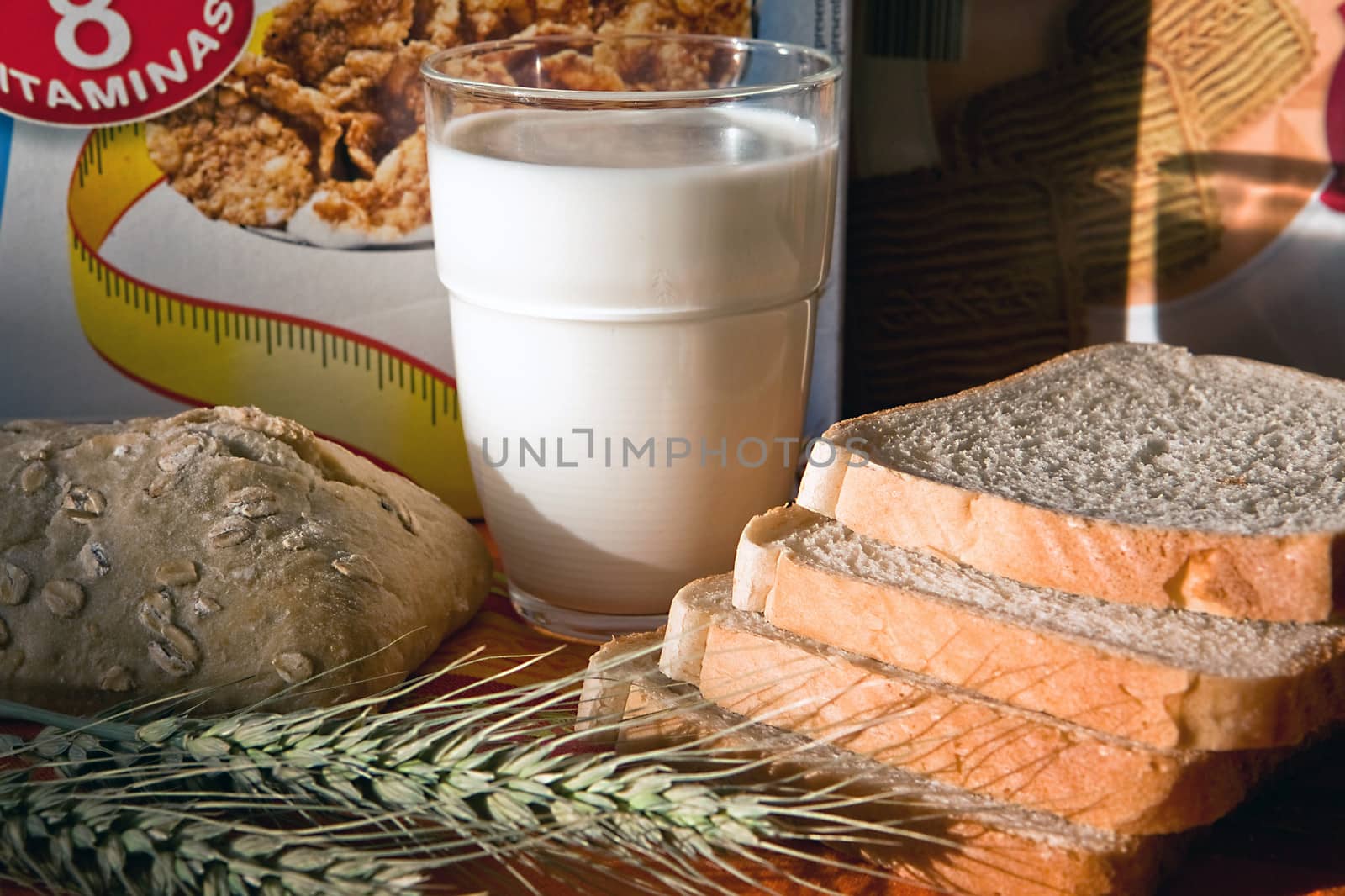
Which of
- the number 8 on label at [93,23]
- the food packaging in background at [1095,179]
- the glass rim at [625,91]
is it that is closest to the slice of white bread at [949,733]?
the glass rim at [625,91]

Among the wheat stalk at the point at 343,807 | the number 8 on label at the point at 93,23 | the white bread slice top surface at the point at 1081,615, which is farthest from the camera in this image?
the number 8 on label at the point at 93,23

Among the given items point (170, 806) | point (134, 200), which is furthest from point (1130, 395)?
point (134, 200)

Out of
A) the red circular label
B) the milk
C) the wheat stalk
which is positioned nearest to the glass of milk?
the milk

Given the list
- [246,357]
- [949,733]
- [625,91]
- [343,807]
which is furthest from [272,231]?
[949,733]

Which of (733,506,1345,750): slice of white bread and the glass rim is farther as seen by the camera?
the glass rim

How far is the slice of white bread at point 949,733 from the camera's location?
102 cm

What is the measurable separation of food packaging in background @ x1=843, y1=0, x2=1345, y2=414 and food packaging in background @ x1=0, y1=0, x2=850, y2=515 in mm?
252

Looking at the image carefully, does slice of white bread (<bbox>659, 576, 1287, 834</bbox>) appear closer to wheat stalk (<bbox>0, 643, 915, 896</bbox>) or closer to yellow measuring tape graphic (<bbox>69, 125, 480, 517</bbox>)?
wheat stalk (<bbox>0, 643, 915, 896</bbox>)

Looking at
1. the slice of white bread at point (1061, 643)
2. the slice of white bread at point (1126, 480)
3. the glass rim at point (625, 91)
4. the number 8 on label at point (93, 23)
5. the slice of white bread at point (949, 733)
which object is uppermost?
the number 8 on label at point (93, 23)

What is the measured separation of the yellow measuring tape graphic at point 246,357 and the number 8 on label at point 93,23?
0.28ft

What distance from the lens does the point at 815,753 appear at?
3.76 ft

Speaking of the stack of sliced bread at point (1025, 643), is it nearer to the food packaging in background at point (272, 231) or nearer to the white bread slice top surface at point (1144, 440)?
the white bread slice top surface at point (1144, 440)

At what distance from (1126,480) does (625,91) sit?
0.68m

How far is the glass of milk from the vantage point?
135 cm
